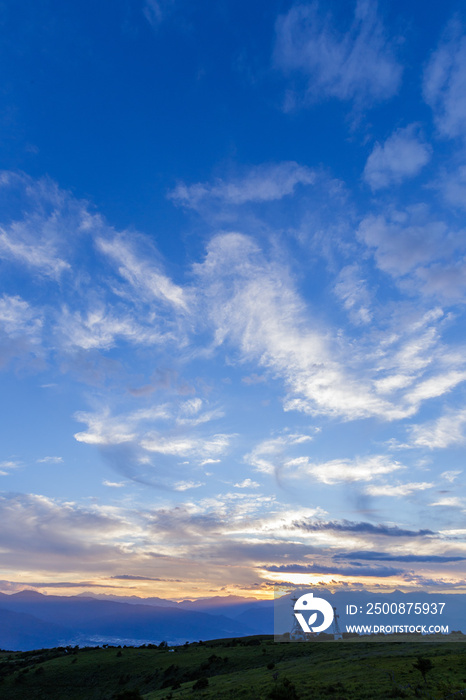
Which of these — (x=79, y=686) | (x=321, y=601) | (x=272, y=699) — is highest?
(x=321, y=601)

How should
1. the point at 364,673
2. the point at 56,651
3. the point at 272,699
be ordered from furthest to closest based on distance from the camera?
the point at 56,651 < the point at 364,673 < the point at 272,699

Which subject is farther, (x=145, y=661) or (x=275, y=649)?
(x=145, y=661)

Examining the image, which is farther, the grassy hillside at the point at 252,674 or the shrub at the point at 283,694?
the grassy hillside at the point at 252,674

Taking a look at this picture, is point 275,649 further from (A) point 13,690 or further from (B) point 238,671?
(A) point 13,690

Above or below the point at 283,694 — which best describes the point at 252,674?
below

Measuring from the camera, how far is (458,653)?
6141 centimetres

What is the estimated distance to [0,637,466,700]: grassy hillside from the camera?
44.9m

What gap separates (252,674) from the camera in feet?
217

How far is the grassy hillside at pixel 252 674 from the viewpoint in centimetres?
4488

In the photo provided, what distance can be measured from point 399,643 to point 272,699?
51333 mm

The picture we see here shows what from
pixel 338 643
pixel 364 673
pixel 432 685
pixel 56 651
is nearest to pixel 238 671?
pixel 338 643

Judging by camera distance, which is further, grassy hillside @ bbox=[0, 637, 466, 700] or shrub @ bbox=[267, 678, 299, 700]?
grassy hillside @ bbox=[0, 637, 466, 700]

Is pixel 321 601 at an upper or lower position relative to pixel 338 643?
upper

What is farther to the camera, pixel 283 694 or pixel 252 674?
pixel 252 674
